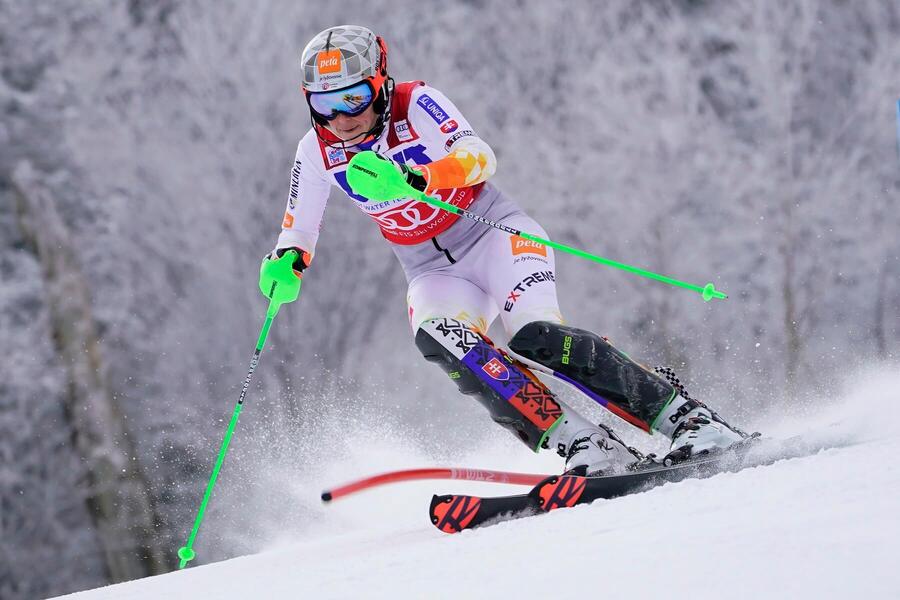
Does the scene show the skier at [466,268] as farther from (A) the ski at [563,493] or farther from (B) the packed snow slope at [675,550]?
(B) the packed snow slope at [675,550]

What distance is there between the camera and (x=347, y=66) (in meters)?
2.99

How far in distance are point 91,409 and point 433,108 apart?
700cm

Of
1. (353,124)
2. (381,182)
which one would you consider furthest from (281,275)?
(381,182)

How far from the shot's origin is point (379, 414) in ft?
30.4

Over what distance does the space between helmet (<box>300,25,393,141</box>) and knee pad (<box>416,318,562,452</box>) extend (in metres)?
0.78

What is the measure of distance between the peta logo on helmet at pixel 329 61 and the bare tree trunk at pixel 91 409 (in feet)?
22.5

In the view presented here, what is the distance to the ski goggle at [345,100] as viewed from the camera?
3010mm

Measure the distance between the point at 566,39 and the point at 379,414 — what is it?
4.40 m

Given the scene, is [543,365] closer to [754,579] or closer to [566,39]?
[754,579]

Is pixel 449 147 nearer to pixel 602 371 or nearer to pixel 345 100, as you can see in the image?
pixel 345 100

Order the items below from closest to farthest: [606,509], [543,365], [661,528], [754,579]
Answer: [754,579], [661,528], [606,509], [543,365]

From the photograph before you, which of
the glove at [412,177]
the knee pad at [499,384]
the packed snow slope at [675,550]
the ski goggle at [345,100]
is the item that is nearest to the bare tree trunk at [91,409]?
the packed snow slope at [675,550]

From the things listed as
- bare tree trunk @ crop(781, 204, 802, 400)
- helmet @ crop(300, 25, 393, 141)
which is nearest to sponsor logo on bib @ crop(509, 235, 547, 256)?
helmet @ crop(300, 25, 393, 141)

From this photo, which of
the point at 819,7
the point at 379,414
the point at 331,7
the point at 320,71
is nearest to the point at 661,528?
the point at 320,71
